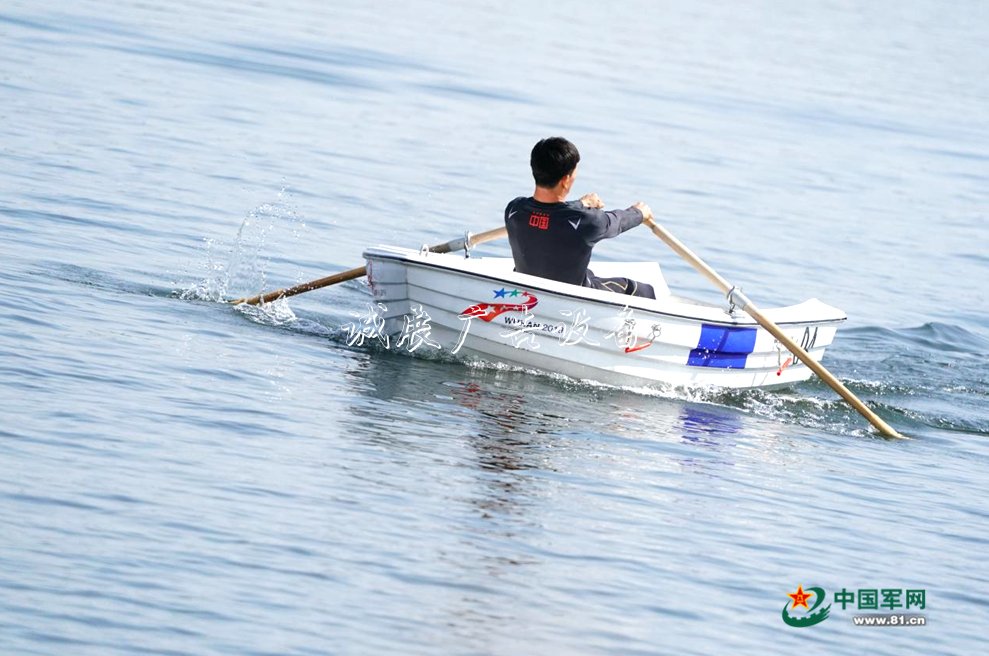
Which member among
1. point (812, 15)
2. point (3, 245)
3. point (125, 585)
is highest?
point (812, 15)

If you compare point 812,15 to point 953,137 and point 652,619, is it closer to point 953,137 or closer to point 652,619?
point 953,137

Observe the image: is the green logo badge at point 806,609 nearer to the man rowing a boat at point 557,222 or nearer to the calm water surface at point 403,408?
the calm water surface at point 403,408

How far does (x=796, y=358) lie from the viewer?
11570 mm

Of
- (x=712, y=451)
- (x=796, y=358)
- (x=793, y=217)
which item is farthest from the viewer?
(x=793, y=217)

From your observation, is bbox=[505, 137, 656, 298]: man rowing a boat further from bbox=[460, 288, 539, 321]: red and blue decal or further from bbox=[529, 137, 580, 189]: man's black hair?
bbox=[460, 288, 539, 321]: red and blue decal

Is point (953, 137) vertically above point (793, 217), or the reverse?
point (953, 137)

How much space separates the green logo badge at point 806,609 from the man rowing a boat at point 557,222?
3.37 metres

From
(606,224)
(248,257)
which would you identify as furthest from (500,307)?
(248,257)

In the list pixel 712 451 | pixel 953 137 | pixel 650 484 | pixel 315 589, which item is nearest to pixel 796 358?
pixel 712 451

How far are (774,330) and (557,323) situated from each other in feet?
5.45

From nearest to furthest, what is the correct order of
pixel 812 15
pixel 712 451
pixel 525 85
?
pixel 712 451 < pixel 525 85 < pixel 812 15

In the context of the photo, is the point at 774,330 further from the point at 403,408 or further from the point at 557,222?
the point at 403,408

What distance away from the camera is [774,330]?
10758 millimetres

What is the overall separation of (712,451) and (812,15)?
41.2 m
